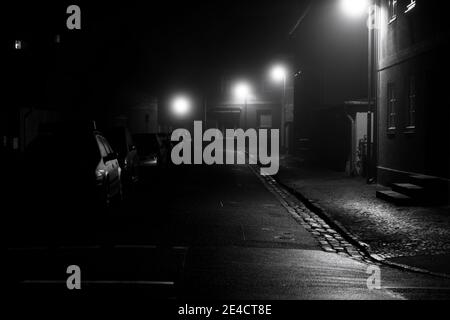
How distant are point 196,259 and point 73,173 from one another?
4.54 m

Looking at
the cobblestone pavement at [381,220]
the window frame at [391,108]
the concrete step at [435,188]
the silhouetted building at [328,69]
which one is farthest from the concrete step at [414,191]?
the silhouetted building at [328,69]

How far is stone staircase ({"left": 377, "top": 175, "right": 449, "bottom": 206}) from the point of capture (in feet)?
47.5

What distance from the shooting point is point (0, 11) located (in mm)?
35531

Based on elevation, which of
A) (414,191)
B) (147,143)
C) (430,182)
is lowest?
(414,191)

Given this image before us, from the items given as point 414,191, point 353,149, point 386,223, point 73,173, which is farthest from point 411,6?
point 73,173

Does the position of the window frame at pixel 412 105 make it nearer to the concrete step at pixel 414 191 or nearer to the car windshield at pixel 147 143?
the concrete step at pixel 414 191

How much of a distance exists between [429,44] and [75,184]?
9.52 m

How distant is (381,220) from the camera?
39.6 feet

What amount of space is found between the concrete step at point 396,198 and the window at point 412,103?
2.61 metres

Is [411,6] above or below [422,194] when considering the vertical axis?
above

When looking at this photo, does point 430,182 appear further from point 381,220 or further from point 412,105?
point 381,220

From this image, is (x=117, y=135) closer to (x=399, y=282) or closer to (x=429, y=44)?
(x=429, y=44)

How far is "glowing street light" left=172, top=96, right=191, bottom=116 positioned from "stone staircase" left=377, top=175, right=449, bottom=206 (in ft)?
185

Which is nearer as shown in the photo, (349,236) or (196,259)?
(196,259)
